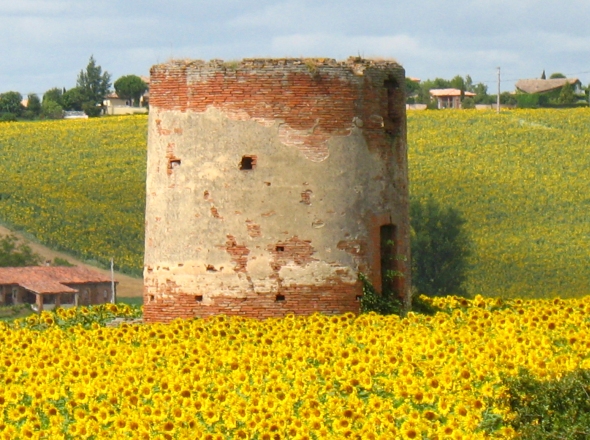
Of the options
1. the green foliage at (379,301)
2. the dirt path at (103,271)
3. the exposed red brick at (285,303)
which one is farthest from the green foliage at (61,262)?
the exposed red brick at (285,303)

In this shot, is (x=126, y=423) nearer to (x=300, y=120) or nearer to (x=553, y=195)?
(x=300, y=120)

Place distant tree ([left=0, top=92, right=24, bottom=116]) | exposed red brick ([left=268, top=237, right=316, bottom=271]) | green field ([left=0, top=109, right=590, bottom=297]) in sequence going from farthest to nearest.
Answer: distant tree ([left=0, top=92, right=24, bottom=116]) < green field ([left=0, top=109, right=590, bottom=297]) < exposed red brick ([left=268, top=237, right=316, bottom=271])

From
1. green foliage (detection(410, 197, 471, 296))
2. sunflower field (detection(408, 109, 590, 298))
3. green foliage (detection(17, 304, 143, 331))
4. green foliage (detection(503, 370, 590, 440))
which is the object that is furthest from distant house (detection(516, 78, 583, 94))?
green foliage (detection(503, 370, 590, 440))

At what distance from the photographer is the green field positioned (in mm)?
60500

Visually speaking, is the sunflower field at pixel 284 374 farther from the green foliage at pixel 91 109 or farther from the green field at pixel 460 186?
the green foliage at pixel 91 109

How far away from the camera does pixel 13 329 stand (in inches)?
899

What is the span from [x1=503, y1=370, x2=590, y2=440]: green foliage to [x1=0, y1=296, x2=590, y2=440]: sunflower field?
191 mm

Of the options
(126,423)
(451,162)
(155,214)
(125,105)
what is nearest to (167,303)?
(155,214)

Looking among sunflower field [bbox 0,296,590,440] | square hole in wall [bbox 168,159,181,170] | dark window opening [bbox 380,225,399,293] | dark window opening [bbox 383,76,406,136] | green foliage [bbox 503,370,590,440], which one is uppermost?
dark window opening [bbox 383,76,406,136]

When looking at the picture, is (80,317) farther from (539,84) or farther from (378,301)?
(539,84)

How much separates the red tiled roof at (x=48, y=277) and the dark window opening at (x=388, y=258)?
3030cm

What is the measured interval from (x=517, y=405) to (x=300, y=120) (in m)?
9.25

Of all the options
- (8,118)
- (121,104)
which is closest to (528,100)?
(121,104)

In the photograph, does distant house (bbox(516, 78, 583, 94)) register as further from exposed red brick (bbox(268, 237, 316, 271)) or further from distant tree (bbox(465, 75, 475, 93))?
exposed red brick (bbox(268, 237, 316, 271))
